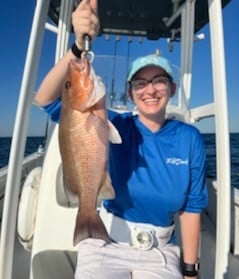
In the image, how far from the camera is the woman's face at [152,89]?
2.36 metres

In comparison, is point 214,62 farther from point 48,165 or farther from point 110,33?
point 110,33

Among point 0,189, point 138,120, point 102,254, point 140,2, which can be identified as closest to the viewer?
point 102,254

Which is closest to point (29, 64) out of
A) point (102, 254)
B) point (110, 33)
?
point (102, 254)

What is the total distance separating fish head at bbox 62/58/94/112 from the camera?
75.1 inches

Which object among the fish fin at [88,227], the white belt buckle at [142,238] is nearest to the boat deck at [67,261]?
the white belt buckle at [142,238]

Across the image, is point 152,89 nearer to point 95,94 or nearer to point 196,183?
point 95,94

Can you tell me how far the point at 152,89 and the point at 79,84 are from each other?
23.4 inches

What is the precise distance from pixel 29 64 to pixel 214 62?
3.83 feet

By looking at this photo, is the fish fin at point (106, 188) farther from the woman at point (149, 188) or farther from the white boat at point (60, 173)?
the white boat at point (60, 173)

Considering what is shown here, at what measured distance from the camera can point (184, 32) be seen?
447cm

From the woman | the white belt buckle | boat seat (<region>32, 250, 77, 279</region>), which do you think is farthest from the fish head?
boat seat (<region>32, 250, 77, 279</region>)

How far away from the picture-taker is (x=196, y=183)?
8.06 ft

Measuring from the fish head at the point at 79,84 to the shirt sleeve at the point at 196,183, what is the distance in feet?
2.98

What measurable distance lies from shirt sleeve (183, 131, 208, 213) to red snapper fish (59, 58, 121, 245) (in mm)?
712
